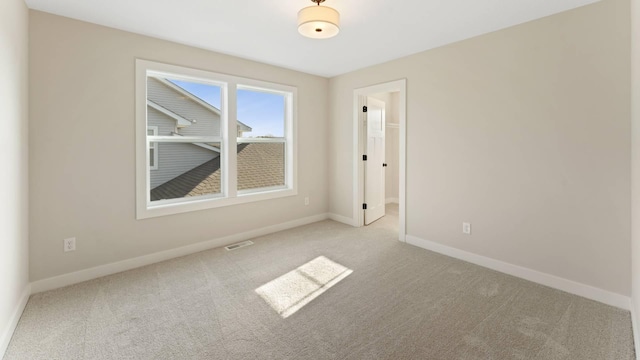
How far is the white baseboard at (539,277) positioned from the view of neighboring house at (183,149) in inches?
109

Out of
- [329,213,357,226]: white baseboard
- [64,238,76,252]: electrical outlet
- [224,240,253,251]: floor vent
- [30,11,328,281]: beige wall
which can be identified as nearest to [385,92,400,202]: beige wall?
[329,213,357,226]: white baseboard

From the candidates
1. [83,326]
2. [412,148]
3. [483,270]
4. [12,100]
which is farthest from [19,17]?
[483,270]

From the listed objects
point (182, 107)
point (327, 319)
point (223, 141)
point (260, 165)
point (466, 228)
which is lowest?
point (327, 319)

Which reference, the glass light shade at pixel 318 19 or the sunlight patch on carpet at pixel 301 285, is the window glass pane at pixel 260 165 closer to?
the sunlight patch on carpet at pixel 301 285

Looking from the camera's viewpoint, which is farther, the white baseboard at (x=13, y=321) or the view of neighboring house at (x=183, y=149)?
the view of neighboring house at (x=183, y=149)

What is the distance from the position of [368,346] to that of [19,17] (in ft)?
11.4

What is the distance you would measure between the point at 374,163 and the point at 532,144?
7.80 feet

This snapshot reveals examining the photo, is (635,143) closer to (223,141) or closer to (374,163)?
(374,163)

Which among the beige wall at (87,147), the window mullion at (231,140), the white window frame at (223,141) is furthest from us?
the window mullion at (231,140)

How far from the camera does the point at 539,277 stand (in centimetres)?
264

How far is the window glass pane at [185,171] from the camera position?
3.27 m

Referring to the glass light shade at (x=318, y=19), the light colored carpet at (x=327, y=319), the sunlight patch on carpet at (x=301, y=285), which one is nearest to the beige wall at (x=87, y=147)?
the light colored carpet at (x=327, y=319)

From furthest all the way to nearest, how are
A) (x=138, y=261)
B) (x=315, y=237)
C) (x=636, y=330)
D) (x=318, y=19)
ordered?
(x=315, y=237)
(x=138, y=261)
(x=318, y=19)
(x=636, y=330)

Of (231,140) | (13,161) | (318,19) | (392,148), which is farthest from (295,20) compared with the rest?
(392,148)
